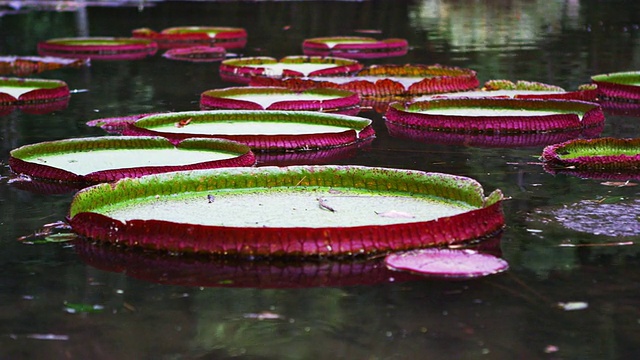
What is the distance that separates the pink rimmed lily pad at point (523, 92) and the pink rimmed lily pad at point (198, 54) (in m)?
4.06

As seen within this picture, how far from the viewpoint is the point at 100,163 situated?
5.46 metres

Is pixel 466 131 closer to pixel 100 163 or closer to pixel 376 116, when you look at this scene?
pixel 376 116

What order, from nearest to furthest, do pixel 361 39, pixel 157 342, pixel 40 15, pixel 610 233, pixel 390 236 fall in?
pixel 157 342, pixel 390 236, pixel 610 233, pixel 361 39, pixel 40 15

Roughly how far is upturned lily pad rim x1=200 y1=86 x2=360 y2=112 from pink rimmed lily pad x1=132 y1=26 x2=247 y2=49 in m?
5.55

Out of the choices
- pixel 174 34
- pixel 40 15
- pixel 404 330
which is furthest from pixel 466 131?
pixel 40 15

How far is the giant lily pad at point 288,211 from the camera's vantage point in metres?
3.84

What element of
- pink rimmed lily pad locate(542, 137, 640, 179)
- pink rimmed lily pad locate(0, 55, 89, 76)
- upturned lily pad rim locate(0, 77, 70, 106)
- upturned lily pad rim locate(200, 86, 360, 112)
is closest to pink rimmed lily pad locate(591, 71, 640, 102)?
upturned lily pad rim locate(200, 86, 360, 112)

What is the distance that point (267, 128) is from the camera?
6.71 meters

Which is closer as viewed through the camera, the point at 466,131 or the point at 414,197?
the point at 414,197

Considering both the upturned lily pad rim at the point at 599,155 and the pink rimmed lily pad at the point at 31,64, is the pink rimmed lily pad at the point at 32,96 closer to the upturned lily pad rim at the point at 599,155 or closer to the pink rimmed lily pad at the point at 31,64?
the pink rimmed lily pad at the point at 31,64

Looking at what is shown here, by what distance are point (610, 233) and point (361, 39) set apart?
938cm

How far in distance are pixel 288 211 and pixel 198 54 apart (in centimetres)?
840

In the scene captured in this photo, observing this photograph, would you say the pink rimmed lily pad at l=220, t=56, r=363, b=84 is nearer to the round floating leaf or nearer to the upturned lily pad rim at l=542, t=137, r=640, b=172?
the upturned lily pad rim at l=542, t=137, r=640, b=172

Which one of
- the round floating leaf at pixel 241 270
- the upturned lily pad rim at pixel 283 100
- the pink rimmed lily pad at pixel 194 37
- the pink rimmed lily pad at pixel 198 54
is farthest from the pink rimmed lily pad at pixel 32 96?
the pink rimmed lily pad at pixel 194 37
